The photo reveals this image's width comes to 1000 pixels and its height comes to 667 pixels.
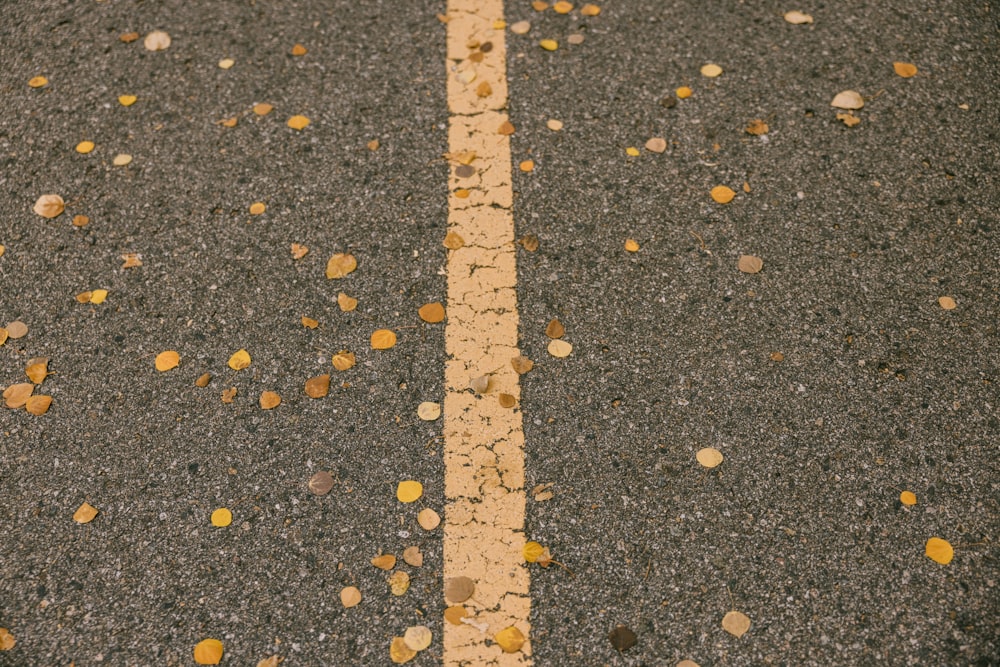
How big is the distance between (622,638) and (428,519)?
58 centimetres

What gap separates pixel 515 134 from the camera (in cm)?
280

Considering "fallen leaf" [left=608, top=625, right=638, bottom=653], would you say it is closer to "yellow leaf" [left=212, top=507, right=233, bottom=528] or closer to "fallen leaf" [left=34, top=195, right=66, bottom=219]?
"yellow leaf" [left=212, top=507, right=233, bottom=528]

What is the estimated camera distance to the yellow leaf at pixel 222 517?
6.91ft

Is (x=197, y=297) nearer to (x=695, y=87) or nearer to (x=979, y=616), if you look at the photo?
(x=695, y=87)

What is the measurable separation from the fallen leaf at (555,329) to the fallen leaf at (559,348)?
0.02m

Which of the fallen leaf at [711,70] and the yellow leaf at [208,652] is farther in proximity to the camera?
the fallen leaf at [711,70]

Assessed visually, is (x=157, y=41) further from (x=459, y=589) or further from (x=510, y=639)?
(x=510, y=639)

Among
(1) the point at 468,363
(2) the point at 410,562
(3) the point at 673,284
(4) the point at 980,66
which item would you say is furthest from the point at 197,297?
(4) the point at 980,66

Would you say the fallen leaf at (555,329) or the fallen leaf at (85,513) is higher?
the fallen leaf at (555,329)

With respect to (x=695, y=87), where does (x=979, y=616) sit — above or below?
below

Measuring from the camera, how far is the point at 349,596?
2.00m

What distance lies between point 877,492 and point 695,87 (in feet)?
5.20

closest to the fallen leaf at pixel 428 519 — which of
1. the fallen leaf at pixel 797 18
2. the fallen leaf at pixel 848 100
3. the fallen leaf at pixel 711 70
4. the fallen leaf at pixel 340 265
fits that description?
the fallen leaf at pixel 340 265

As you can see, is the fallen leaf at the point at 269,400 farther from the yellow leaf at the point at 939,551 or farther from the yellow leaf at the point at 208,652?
the yellow leaf at the point at 939,551
